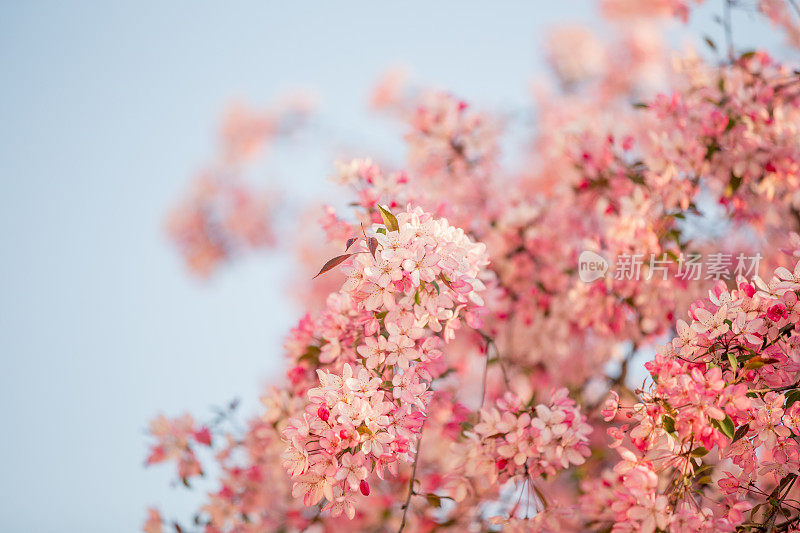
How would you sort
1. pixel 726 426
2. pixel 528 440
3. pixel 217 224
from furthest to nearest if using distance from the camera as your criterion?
pixel 217 224, pixel 528 440, pixel 726 426

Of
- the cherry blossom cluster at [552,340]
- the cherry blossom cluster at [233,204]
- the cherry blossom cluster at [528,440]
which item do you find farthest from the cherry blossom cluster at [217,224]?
the cherry blossom cluster at [528,440]

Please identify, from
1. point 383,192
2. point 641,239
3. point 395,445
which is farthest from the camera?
point 641,239

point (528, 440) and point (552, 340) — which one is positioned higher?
point (528, 440)

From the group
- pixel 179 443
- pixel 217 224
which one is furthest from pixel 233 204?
pixel 179 443

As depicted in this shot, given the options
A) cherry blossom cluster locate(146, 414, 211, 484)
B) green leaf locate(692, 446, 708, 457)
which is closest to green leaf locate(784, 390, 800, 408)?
green leaf locate(692, 446, 708, 457)

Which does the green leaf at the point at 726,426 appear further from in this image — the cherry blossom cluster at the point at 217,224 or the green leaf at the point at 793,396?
the cherry blossom cluster at the point at 217,224

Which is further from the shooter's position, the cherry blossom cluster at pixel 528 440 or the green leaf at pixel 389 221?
the cherry blossom cluster at pixel 528 440

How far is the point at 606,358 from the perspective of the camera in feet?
9.63

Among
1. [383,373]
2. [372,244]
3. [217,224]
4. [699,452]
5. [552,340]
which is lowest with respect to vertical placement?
[217,224]

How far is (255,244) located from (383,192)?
13.1 ft

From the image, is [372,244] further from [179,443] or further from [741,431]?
[179,443]

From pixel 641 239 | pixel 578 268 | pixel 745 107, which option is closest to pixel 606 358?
pixel 578 268

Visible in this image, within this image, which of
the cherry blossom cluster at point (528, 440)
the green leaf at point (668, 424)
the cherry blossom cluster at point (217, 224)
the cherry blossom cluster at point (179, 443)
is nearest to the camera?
the green leaf at point (668, 424)

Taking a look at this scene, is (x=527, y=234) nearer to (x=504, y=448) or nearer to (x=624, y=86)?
(x=504, y=448)
